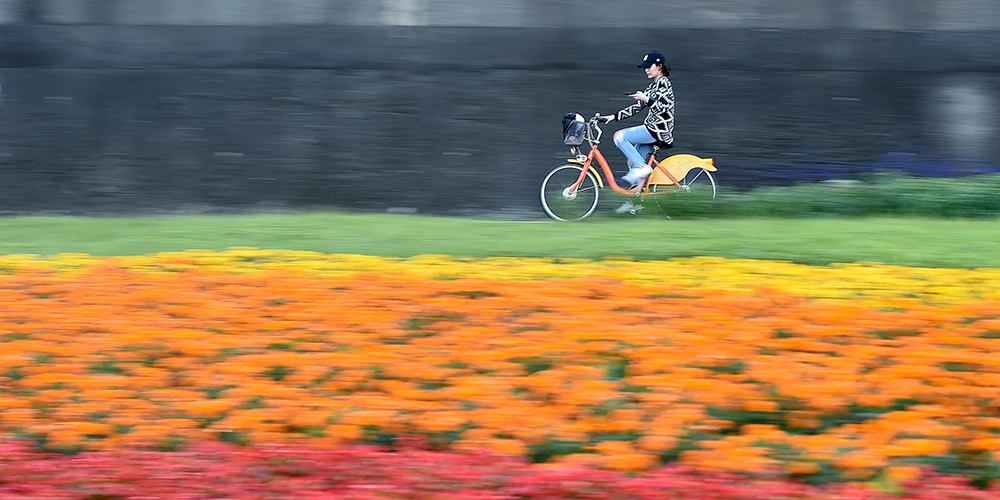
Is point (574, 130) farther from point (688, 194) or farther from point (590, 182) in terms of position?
point (688, 194)

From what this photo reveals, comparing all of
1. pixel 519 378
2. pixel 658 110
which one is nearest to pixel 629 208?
pixel 658 110

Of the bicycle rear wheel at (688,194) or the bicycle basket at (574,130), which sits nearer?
the bicycle basket at (574,130)

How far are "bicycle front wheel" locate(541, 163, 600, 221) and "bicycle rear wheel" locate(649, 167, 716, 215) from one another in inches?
25.7

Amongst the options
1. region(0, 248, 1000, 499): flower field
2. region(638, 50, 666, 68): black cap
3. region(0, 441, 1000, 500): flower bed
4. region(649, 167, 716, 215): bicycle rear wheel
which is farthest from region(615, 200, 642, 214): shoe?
region(0, 441, 1000, 500): flower bed

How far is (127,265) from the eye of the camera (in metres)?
7.78

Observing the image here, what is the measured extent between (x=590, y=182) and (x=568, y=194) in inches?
10.7

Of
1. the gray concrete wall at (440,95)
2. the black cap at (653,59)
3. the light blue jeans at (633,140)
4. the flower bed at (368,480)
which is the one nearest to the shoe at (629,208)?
the light blue jeans at (633,140)

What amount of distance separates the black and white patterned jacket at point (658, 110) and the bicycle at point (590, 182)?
16cm

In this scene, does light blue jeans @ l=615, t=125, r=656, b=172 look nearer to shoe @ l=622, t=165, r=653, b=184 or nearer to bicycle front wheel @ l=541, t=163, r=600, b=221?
shoe @ l=622, t=165, r=653, b=184

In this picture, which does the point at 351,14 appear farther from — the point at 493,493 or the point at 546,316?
the point at 493,493

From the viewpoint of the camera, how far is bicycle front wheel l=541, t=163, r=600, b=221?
11.0 m

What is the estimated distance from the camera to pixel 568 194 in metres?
11.0

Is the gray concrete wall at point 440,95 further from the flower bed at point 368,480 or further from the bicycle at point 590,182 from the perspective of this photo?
the flower bed at point 368,480

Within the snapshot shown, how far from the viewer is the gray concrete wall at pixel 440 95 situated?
492 inches
